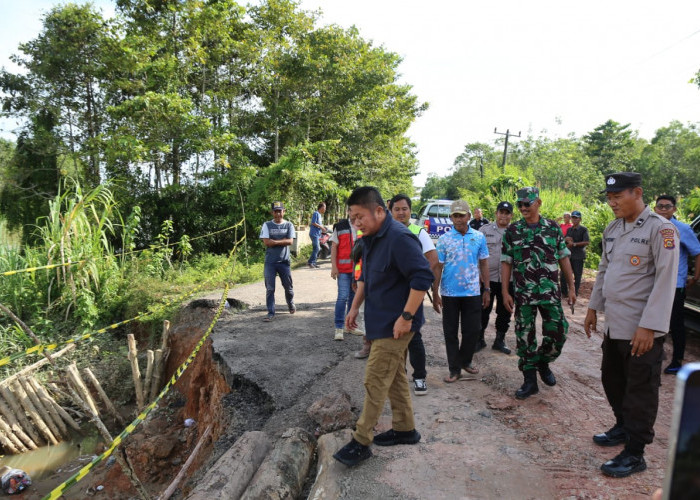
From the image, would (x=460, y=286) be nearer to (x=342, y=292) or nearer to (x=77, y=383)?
(x=342, y=292)

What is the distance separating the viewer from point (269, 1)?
48.4 ft

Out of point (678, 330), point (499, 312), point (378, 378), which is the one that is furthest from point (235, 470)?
point (678, 330)

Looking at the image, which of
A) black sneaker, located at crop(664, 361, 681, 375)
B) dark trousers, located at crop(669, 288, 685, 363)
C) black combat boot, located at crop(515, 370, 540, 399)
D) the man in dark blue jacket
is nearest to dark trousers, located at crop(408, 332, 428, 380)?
black combat boot, located at crop(515, 370, 540, 399)

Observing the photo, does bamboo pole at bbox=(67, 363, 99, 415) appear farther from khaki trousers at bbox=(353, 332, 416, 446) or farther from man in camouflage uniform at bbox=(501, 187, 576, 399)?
man in camouflage uniform at bbox=(501, 187, 576, 399)

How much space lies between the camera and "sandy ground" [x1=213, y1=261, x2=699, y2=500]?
97.4 inches

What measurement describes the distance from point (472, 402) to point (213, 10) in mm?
14434

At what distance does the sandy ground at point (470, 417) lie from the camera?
247 centimetres

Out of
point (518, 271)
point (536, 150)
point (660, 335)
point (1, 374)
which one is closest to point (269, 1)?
point (1, 374)

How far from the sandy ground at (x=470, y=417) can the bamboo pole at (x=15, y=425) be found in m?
2.95

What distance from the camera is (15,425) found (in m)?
5.71

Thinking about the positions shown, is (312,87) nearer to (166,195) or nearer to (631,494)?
(166,195)

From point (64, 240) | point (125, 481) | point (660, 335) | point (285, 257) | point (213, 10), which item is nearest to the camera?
point (660, 335)

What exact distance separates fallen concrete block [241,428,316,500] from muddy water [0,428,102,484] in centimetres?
458

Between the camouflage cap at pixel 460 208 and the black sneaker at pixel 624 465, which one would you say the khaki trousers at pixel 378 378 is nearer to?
the black sneaker at pixel 624 465
